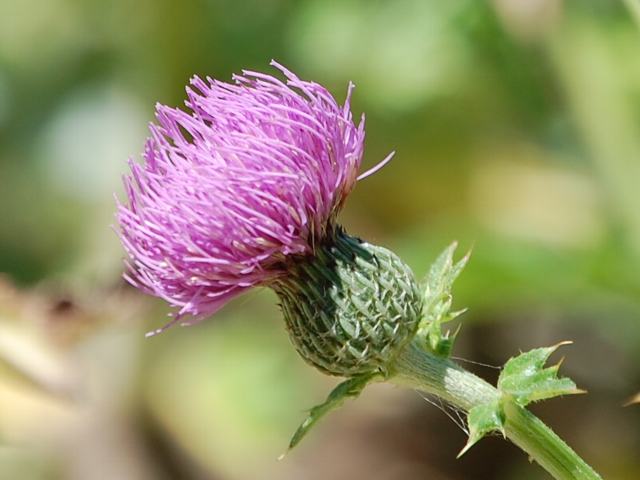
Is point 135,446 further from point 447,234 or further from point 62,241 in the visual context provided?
point 447,234

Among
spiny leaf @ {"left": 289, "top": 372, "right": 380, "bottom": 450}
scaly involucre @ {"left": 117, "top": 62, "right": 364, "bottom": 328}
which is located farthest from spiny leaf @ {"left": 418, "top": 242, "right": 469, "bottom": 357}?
scaly involucre @ {"left": 117, "top": 62, "right": 364, "bottom": 328}

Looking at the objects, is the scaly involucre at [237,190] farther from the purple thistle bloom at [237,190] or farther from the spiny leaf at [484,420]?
the spiny leaf at [484,420]

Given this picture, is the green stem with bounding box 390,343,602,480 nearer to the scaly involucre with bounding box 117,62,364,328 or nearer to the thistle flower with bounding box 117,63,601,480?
the thistle flower with bounding box 117,63,601,480

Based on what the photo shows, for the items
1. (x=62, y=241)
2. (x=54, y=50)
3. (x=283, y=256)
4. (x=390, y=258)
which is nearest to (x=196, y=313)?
(x=283, y=256)

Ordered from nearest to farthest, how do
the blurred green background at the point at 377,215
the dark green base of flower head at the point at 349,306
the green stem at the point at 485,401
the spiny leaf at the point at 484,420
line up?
1. the spiny leaf at the point at 484,420
2. the green stem at the point at 485,401
3. the dark green base of flower head at the point at 349,306
4. the blurred green background at the point at 377,215

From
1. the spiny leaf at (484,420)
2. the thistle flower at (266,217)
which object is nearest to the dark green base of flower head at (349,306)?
the thistle flower at (266,217)

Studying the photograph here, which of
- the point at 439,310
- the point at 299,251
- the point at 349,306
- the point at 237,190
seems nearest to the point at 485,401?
the point at 439,310

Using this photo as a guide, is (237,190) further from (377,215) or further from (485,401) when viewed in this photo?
(377,215)
